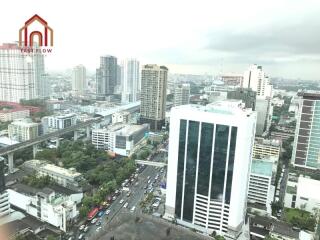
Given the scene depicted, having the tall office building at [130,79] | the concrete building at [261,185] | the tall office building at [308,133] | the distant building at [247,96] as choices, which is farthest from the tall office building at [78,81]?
the concrete building at [261,185]

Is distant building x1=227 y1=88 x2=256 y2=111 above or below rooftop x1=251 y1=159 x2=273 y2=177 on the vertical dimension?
above

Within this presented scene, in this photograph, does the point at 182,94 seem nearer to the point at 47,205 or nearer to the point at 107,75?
the point at 107,75

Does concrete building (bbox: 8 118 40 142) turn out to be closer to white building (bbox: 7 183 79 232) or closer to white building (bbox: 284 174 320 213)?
white building (bbox: 7 183 79 232)

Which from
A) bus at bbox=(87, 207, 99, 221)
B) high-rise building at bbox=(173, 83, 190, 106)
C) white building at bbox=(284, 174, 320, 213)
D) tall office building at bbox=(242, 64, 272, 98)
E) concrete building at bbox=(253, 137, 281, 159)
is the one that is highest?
tall office building at bbox=(242, 64, 272, 98)

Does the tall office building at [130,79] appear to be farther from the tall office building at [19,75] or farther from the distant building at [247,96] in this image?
the distant building at [247,96]

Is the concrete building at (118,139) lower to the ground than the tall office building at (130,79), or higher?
lower

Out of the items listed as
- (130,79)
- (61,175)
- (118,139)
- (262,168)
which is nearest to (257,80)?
(130,79)

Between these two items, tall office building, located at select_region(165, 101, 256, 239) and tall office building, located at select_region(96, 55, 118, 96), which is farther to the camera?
tall office building, located at select_region(96, 55, 118, 96)

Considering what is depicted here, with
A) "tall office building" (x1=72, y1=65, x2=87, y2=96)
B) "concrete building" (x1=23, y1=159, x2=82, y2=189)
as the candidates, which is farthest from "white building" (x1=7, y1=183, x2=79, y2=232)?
"tall office building" (x1=72, y1=65, x2=87, y2=96)
